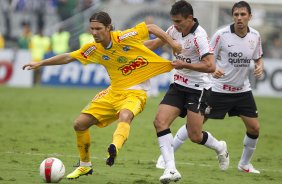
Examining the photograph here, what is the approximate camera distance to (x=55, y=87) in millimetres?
30047

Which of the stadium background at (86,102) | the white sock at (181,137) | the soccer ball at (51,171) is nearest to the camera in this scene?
the soccer ball at (51,171)

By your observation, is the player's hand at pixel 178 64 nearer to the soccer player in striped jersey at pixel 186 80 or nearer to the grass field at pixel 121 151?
the soccer player in striped jersey at pixel 186 80

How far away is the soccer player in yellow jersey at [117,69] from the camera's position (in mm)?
10016

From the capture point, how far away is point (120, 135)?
31.0ft

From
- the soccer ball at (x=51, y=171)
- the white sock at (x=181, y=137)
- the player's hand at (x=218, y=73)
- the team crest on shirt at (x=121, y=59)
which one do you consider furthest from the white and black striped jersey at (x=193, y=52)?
the soccer ball at (x=51, y=171)

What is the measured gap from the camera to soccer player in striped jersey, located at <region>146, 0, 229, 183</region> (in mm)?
9898

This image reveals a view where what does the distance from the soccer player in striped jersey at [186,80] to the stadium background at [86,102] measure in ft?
2.32

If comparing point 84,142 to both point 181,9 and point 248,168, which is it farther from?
point 248,168

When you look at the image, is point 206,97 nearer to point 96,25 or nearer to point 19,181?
point 96,25

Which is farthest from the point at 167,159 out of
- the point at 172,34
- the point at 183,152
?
the point at 183,152

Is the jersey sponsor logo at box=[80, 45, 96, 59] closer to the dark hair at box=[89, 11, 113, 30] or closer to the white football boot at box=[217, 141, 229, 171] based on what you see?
the dark hair at box=[89, 11, 113, 30]

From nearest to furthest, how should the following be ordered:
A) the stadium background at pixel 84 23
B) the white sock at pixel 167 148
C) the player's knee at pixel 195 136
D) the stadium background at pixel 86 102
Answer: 1. the white sock at pixel 167 148
2. the player's knee at pixel 195 136
3. the stadium background at pixel 86 102
4. the stadium background at pixel 84 23

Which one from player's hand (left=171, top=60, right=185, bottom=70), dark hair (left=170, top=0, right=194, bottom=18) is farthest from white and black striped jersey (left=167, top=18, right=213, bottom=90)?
player's hand (left=171, top=60, right=185, bottom=70)

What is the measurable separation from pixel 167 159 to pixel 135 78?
1.27 meters
